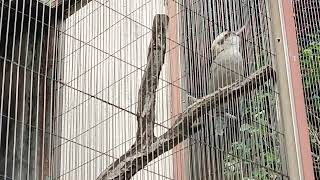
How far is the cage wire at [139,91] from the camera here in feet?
5.63

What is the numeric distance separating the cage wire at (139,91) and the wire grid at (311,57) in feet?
4.01

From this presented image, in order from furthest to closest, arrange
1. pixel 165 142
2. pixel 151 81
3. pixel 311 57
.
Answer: pixel 311 57, pixel 151 81, pixel 165 142

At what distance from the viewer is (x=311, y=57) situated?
3551 mm

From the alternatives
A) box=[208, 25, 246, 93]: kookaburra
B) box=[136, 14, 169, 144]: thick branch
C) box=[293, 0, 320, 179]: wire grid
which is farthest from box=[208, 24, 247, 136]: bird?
box=[293, 0, 320, 179]: wire grid

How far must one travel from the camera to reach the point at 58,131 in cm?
169

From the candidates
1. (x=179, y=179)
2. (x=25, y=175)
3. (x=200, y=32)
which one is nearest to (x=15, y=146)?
(x=25, y=175)

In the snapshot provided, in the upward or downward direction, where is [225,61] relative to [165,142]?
upward

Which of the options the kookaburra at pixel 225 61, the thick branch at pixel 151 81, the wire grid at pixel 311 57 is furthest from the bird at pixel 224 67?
the wire grid at pixel 311 57

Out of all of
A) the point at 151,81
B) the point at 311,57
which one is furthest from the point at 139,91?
the point at 311,57

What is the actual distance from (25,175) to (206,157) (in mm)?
493

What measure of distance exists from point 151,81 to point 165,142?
0.21m

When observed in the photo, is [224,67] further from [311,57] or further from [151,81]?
[311,57]

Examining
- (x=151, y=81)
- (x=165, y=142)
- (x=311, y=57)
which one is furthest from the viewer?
(x=311, y=57)

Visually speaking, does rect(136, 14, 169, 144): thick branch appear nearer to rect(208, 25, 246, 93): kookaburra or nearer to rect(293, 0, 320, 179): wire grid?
rect(208, 25, 246, 93): kookaburra
